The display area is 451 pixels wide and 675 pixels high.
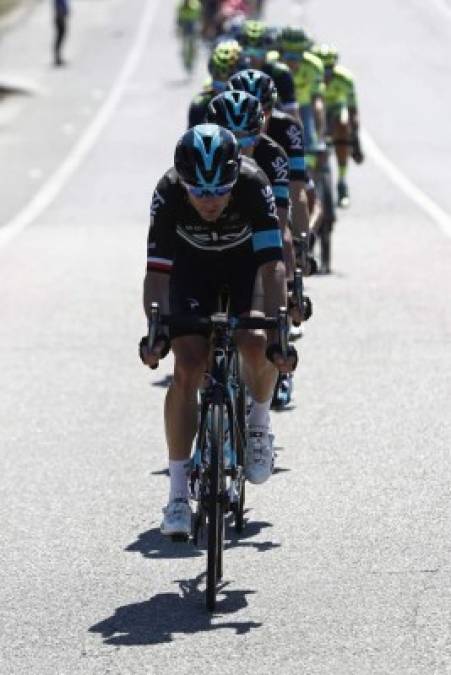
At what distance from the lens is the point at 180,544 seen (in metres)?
8.93

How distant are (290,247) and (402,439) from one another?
3.91 feet

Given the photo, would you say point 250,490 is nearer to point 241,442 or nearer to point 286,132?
point 241,442

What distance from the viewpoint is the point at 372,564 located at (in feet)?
27.4

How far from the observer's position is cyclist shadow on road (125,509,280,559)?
8.73 m

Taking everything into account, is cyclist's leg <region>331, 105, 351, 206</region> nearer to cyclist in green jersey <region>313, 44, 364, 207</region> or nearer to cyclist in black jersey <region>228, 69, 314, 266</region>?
cyclist in green jersey <region>313, 44, 364, 207</region>

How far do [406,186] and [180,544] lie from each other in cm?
1848

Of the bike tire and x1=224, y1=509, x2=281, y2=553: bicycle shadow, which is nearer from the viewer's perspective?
the bike tire

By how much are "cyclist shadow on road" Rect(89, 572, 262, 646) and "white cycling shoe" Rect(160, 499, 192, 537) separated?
227mm

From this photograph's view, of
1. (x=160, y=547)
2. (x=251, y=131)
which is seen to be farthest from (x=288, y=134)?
(x=160, y=547)

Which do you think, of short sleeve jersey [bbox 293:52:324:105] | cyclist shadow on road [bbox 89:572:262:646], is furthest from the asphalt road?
short sleeve jersey [bbox 293:52:324:105]

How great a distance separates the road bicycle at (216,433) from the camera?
780cm

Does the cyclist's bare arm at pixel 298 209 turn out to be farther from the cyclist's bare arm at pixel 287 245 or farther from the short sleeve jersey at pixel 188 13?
the short sleeve jersey at pixel 188 13

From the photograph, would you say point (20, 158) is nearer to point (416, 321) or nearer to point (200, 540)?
point (416, 321)

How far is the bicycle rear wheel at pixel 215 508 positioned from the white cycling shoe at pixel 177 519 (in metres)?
0.31
